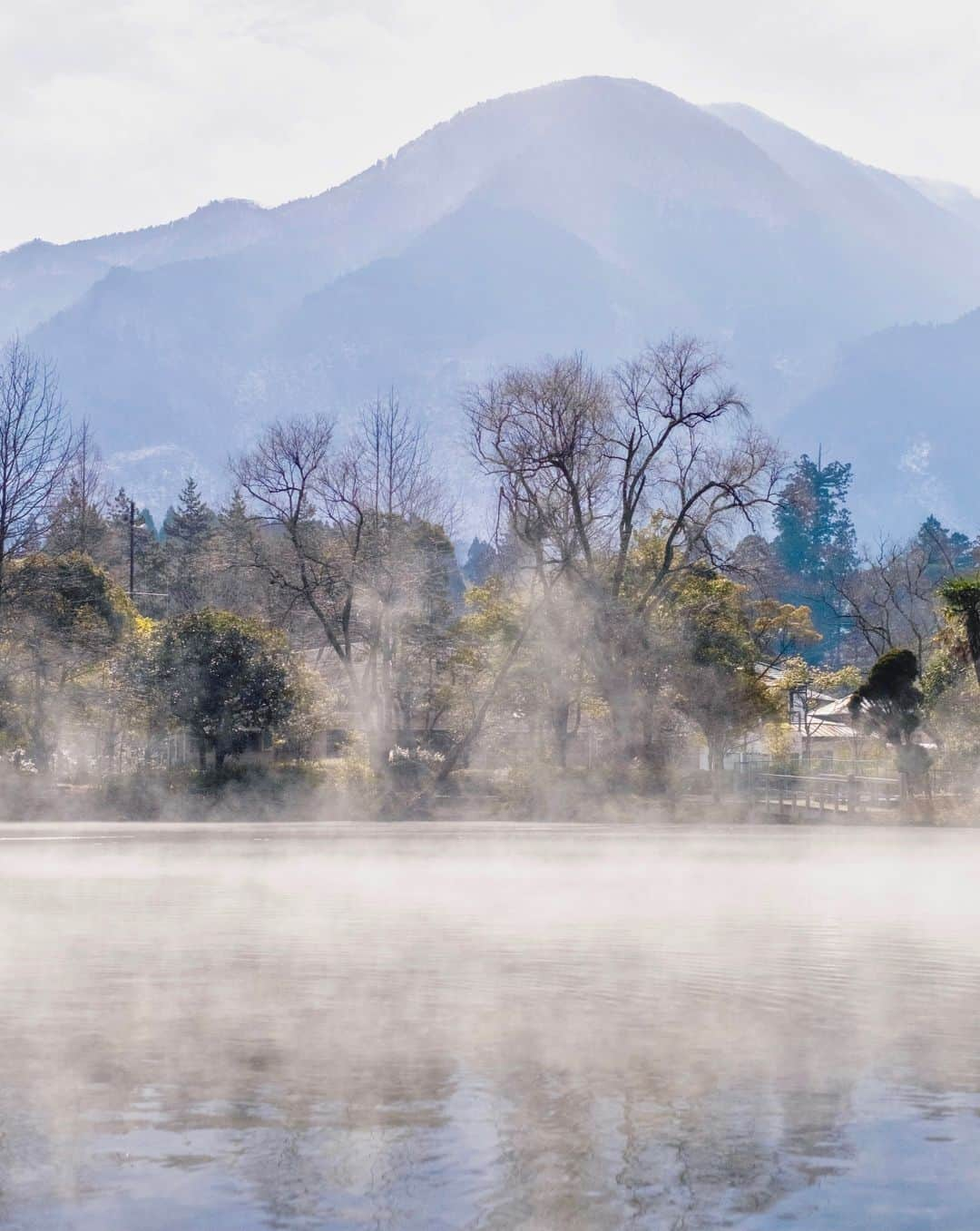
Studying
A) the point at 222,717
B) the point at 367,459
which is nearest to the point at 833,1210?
the point at 222,717

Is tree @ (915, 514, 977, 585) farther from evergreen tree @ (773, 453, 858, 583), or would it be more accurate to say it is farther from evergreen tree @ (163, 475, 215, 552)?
evergreen tree @ (163, 475, 215, 552)

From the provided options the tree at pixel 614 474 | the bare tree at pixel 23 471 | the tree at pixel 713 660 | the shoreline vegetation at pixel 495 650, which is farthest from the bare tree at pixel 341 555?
the tree at pixel 713 660

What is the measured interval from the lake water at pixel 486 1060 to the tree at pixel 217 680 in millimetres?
28884

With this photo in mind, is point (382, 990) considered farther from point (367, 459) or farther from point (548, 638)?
point (367, 459)

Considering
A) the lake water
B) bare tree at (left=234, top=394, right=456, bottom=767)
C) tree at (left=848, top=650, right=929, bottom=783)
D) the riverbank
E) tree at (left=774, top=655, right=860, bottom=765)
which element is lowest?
the lake water

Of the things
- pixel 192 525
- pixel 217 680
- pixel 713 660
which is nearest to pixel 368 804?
pixel 217 680

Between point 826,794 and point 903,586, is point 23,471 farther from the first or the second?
point 903,586

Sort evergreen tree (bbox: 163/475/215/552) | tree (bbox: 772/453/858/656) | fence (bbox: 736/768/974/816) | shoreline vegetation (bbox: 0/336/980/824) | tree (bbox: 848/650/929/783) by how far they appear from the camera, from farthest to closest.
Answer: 1. tree (bbox: 772/453/858/656)
2. evergreen tree (bbox: 163/475/215/552)
3. shoreline vegetation (bbox: 0/336/980/824)
4. tree (bbox: 848/650/929/783)
5. fence (bbox: 736/768/974/816)

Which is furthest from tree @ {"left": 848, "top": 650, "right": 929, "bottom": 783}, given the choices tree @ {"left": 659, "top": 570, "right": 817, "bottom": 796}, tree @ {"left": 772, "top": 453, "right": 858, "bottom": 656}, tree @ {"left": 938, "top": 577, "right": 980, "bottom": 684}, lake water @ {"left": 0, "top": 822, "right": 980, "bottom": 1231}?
tree @ {"left": 772, "top": 453, "right": 858, "bottom": 656}

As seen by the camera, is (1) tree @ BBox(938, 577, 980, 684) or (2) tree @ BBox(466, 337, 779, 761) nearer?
(1) tree @ BBox(938, 577, 980, 684)

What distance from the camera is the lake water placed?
768 centimetres

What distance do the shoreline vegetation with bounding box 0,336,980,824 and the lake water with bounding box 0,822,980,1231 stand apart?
28519mm

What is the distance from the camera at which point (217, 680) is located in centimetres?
5209

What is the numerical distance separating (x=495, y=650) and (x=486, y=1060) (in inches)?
→ 1948
